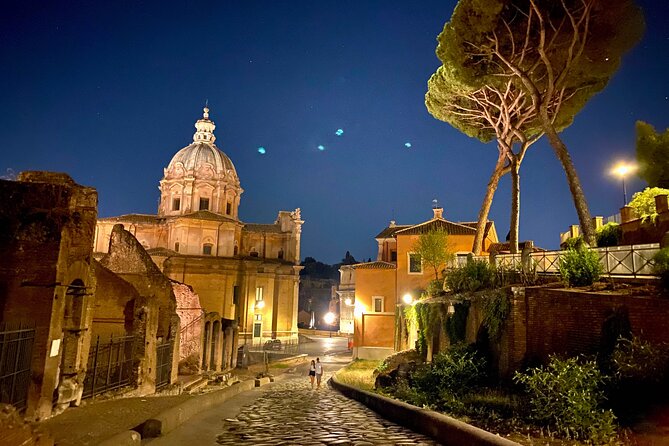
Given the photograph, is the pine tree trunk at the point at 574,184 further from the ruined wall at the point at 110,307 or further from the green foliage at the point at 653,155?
the ruined wall at the point at 110,307

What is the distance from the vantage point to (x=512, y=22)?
21.4 meters

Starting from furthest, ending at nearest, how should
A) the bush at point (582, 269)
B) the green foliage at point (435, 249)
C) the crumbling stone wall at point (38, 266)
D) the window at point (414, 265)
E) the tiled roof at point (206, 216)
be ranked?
the tiled roof at point (206, 216) < the window at point (414, 265) < the green foliage at point (435, 249) < the bush at point (582, 269) < the crumbling stone wall at point (38, 266)

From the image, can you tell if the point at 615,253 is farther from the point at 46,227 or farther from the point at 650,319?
the point at 46,227

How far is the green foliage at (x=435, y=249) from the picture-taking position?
29.9 metres

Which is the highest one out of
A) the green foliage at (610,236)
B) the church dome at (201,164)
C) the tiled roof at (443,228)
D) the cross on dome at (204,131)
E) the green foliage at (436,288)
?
the cross on dome at (204,131)

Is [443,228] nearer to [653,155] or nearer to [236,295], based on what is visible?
[653,155]

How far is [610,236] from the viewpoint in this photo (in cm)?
2014

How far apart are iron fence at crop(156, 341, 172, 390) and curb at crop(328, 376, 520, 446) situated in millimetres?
7109

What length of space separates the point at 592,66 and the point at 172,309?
66.3 ft

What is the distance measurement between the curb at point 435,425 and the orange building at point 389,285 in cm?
2189

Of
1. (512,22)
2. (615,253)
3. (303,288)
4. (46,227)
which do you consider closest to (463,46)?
(512,22)

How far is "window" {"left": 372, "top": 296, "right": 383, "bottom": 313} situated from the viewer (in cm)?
3425

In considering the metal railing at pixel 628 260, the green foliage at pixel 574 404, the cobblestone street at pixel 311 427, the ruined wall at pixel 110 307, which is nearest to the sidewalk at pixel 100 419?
the cobblestone street at pixel 311 427

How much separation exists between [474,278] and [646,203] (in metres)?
7.66
